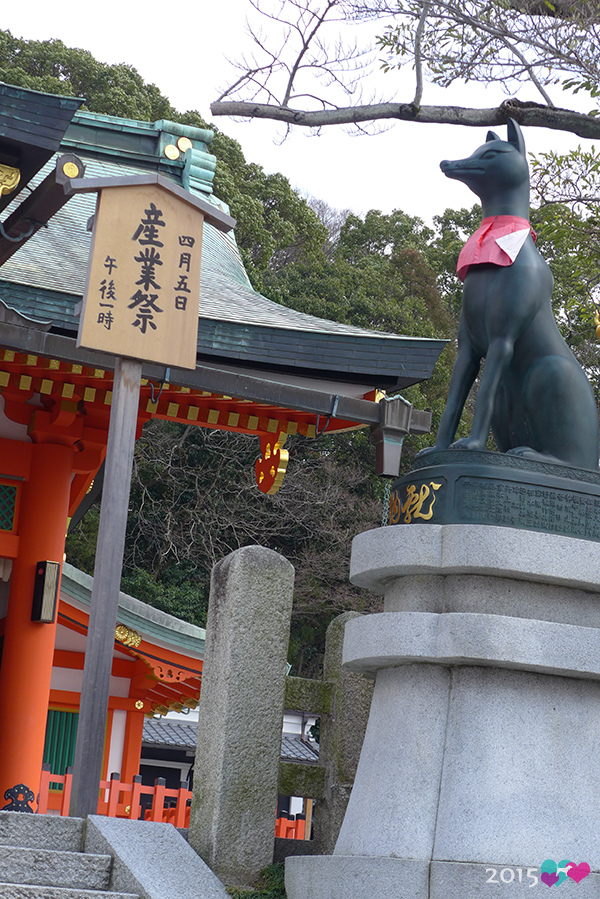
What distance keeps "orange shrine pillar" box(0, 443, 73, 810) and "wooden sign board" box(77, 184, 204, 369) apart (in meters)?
Result: 2.67

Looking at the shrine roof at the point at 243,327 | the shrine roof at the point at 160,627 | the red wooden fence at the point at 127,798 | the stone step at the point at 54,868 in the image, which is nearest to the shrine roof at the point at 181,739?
the shrine roof at the point at 160,627

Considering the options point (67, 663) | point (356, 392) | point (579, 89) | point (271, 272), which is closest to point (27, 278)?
point (356, 392)

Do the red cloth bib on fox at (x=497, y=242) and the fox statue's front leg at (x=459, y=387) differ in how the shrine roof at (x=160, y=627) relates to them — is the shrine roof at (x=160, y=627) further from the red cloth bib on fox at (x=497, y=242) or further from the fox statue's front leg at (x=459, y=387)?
the red cloth bib on fox at (x=497, y=242)

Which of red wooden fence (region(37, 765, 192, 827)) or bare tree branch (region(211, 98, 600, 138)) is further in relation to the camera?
red wooden fence (region(37, 765, 192, 827))

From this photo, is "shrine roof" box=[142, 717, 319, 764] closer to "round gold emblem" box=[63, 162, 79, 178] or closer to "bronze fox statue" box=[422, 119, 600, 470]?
"round gold emblem" box=[63, 162, 79, 178]

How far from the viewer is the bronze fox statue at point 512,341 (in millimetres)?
4148

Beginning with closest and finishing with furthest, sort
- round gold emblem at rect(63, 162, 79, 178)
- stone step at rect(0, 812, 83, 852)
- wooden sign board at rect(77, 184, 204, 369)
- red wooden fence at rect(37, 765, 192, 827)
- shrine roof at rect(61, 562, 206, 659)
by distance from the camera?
stone step at rect(0, 812, 83, 852) → wooden sign board at rect(77, 184, 204, 369) → round gold emblem at rect(63, 162, 79, 178) → red wooden fence at rect(37, 765, 192, 827) → shrine roof at rect(61, 562, 206, 659)

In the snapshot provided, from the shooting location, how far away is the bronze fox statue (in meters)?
4.15

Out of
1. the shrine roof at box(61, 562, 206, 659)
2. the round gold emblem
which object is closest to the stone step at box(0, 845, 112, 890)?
the round gold emblem

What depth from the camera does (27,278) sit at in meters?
6.80

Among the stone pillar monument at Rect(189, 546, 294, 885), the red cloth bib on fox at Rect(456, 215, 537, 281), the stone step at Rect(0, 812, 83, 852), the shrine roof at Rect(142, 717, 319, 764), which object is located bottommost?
the shrine roof at Rect(142, 717, 319, 764)

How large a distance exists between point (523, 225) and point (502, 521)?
1.31 metres

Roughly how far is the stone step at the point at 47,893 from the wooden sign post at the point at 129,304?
41.2 inches

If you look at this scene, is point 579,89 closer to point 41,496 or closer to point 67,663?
point 41,496
